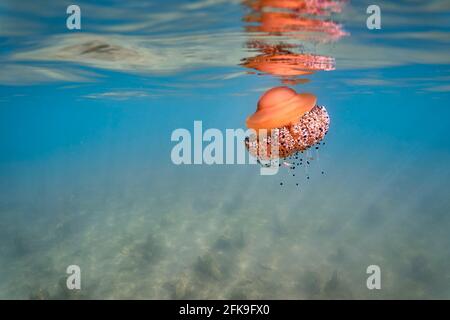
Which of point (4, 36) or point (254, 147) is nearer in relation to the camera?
point (254, 147)

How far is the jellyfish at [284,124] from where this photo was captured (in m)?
5.46

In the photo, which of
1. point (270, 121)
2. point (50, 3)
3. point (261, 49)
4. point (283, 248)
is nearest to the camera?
point (270, 121)

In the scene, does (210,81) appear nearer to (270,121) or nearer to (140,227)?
(140,227)

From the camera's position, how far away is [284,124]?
552cm

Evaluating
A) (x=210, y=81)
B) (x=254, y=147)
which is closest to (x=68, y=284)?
(x=254, y=147)

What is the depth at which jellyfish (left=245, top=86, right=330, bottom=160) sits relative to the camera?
546cm

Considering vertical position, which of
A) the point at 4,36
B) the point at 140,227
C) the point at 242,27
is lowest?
the point at 140,227

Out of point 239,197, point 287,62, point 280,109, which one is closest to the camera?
point 280,109

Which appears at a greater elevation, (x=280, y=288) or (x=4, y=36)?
(x=4, y=36)

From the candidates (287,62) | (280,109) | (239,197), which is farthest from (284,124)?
(239,197)

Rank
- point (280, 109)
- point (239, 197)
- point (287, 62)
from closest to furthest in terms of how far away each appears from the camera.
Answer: point (280, 109) → point (287, 62) → point (239, 197)

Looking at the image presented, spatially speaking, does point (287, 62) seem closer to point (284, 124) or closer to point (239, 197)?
point (284, 124)

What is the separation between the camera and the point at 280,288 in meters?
12.8

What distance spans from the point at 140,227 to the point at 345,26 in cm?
1465
